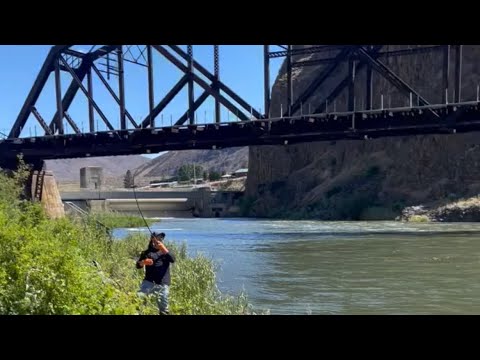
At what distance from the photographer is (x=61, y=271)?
6.18 meters

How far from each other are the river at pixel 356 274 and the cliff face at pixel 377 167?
2080 centimetres

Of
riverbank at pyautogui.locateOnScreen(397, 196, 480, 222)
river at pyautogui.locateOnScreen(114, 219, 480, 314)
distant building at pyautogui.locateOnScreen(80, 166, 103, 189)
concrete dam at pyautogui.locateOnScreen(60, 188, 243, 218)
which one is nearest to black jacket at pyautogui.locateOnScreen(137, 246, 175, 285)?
river at pyautogui.locateOnScreen(114, 219, 480, 314)

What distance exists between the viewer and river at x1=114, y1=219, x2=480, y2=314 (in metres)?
13.4

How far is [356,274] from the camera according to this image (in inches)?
747

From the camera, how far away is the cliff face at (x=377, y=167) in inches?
2302

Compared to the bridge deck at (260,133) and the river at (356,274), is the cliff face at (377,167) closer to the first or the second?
the bridge deck at (260,133)

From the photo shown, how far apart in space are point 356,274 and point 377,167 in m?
53.5

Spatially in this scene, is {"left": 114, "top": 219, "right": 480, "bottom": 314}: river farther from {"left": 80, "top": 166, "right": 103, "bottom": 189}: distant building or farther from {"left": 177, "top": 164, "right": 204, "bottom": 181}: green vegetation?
{"left": 177, "top": 164, "right": 204, "bottom": 181}: green vegetation

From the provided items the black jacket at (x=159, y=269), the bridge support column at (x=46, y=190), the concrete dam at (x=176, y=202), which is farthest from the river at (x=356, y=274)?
the concrete dam at (x=176, y=202)

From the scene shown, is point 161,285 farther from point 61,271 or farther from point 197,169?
point 197,169

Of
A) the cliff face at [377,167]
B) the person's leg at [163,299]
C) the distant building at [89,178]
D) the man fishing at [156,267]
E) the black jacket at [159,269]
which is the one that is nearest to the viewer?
the person's leg at [163,299]

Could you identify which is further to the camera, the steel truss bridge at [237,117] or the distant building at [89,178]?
the distant building at [89,178]

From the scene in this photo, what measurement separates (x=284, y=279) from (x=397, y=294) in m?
4.40

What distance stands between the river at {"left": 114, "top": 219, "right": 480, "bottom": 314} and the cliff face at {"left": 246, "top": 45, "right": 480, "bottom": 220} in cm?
2080
